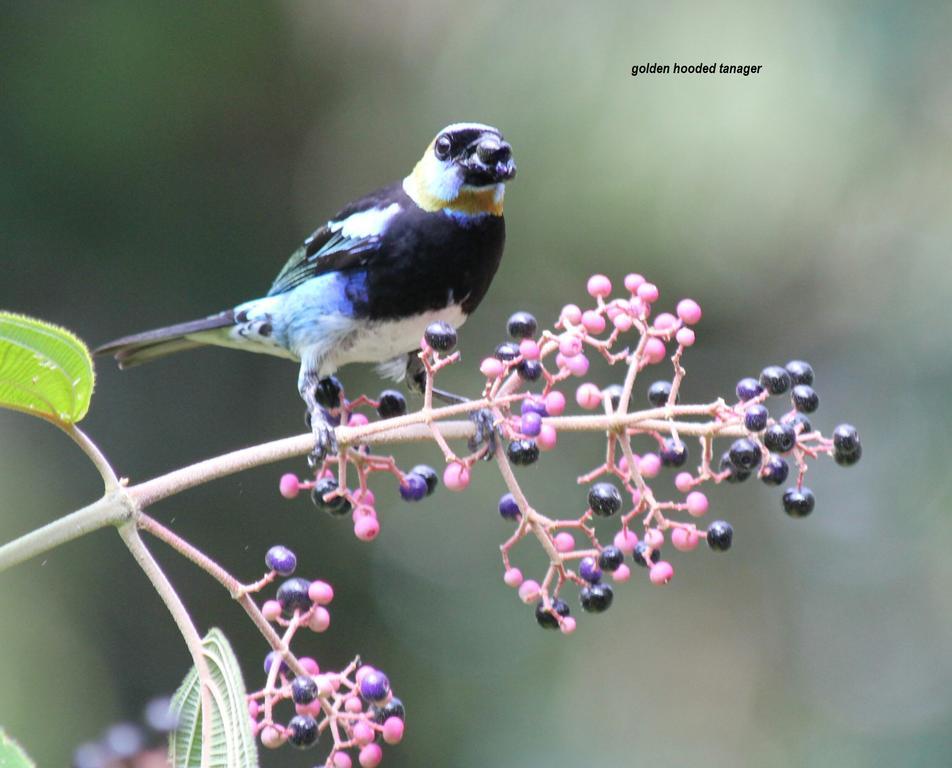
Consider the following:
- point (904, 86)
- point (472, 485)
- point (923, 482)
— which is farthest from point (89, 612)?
point (904, 86)

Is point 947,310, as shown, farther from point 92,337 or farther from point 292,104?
point 92,337

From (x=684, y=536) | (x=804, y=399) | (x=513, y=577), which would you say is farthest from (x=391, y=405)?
(x=804, y=399)

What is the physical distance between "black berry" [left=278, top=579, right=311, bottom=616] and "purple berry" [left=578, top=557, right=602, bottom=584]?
0.41 metres

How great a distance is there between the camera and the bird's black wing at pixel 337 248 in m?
2.84

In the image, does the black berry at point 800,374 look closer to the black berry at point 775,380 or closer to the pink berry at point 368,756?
the black berry at point 775,380

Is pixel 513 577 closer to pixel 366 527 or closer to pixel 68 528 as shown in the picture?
pixel 366 527

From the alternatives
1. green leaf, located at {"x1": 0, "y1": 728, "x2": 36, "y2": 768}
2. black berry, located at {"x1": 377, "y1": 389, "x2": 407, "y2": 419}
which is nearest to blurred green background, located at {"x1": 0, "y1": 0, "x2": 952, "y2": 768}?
black berry, located at {"x1": 377, "y1": 389, "x2": 407, "y2": 419}

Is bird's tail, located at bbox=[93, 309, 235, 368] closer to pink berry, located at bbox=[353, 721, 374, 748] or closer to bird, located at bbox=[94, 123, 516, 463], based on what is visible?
bird, located at bbox=[94, 123, 516, 463]

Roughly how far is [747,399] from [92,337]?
14.7 feet

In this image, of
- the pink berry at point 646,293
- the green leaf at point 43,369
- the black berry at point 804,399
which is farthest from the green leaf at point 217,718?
the black berry at point 804,399

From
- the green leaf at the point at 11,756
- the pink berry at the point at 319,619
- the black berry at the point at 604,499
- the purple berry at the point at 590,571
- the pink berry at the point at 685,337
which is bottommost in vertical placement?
the green leaf at the point at 11,756

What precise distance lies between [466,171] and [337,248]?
394mm

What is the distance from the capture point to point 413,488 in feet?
6.63

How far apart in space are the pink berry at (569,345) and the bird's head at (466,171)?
35.0 inches
